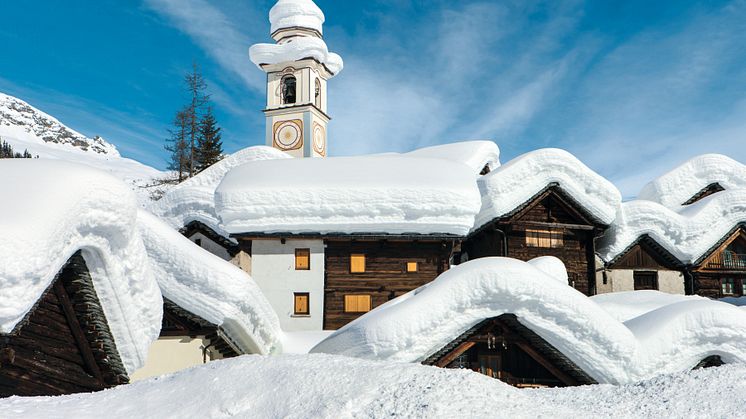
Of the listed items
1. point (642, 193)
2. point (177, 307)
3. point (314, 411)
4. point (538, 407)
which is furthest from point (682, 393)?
point (642, 193)

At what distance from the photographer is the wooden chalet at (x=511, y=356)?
30.2ft

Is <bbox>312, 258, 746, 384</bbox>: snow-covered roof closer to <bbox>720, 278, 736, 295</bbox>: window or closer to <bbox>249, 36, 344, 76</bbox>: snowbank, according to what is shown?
<bbox>720, 278, 736, 295</bbox>: window

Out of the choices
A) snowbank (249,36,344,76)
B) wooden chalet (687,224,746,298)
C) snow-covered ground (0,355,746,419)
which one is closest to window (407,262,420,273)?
snow-covered ground (0,355,746,419)

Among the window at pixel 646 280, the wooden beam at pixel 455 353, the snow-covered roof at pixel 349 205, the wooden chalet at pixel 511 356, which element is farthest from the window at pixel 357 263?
the window at pixel 646 280

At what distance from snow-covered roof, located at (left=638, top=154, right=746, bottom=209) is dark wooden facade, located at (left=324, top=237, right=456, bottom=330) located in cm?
1615

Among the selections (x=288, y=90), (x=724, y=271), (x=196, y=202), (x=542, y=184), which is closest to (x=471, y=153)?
(x=542, y=184)

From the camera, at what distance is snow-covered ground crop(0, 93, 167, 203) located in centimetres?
8525

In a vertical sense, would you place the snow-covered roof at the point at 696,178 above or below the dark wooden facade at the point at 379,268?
above

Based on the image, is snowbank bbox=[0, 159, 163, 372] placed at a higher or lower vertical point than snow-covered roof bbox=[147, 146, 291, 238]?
lower

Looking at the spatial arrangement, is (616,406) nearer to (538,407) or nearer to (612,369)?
(538,407)

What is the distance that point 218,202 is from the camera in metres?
19.4

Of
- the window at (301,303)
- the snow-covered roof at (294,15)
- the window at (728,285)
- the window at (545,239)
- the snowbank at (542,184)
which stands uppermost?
the snow-covered roof at (294,15)

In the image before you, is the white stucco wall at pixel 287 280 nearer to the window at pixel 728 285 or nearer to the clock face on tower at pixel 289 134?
the clock face on tower at pixel 289 134

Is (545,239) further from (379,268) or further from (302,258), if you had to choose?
(302,258)
